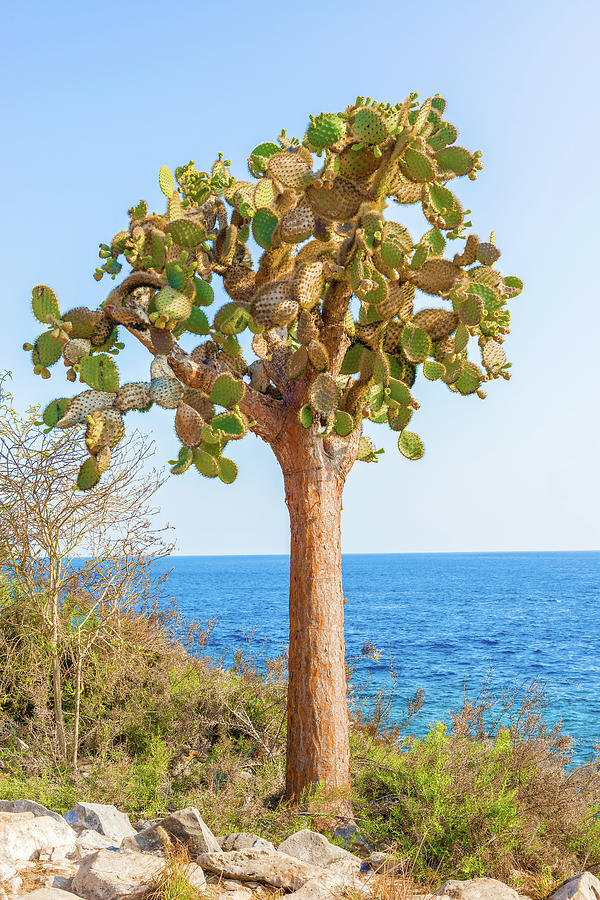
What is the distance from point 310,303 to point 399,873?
4.00 metres

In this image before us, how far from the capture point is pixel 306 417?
17.3 feet

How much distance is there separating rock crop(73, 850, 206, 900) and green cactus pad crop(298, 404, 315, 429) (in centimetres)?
306

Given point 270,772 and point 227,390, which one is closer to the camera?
point 227,390

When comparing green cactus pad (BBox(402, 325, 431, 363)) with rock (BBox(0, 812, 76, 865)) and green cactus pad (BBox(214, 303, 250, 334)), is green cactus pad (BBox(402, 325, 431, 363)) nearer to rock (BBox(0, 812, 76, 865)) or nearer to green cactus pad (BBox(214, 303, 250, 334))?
green cactus pad (BBox(214, 303, 250, 334))

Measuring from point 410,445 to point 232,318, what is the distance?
189 cm

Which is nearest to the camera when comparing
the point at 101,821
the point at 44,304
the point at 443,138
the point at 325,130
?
the point at 101,821

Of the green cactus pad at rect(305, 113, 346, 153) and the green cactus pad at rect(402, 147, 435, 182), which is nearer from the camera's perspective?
the green cactus pad at rect(402, 147, 435, 182)

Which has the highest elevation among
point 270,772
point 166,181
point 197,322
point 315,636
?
point 166,181

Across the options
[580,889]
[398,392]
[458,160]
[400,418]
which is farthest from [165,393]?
[580,889]

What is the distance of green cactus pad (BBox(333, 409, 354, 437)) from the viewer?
17.5 feet

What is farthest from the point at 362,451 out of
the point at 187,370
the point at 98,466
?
the point at 98,466

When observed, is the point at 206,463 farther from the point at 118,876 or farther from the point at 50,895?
the point at 50,895

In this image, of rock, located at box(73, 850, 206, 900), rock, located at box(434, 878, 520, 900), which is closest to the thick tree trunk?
rock, located at box(434, 878, 520, 900)

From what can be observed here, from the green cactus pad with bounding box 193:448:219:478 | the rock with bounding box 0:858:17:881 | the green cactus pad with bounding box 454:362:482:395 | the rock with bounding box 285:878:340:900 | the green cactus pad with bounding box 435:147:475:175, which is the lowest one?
the rock with bounding box 0:858:17:881
